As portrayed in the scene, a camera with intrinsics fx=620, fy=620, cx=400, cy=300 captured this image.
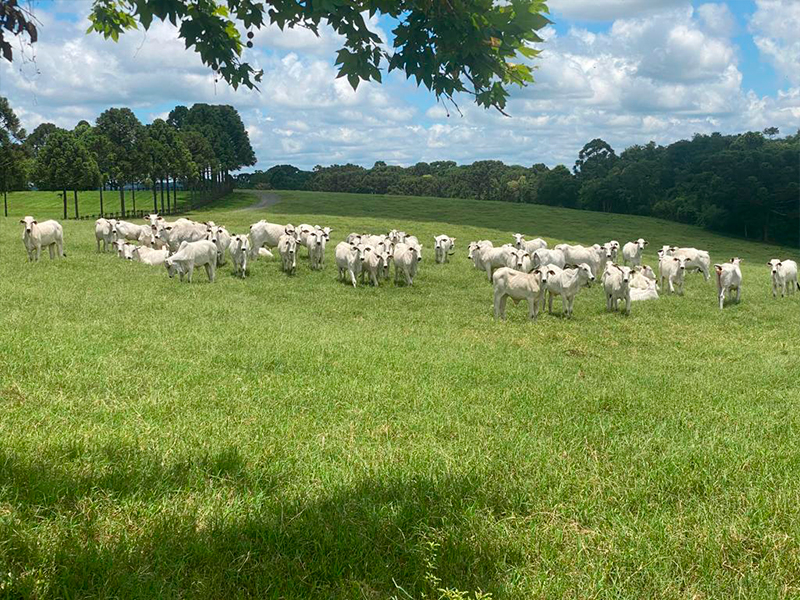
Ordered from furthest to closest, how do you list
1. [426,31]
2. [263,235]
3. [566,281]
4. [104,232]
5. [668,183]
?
[668,183], [263,235], [104,232], [566,281], [426,31]

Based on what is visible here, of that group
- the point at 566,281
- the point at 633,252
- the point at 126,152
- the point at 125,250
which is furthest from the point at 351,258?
the point at 126,152

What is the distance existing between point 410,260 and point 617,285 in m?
7.31

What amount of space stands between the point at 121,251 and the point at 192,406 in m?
19.6

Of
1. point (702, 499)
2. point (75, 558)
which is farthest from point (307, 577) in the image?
point (702, 499)

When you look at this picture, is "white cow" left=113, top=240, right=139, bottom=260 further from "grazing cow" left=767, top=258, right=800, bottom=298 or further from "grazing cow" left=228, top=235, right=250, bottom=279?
"grazing cow" left=767, top=258, right=800, bottom=298

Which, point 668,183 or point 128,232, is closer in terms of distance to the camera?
point 128,232

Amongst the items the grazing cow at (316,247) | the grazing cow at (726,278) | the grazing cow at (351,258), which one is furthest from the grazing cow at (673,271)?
the grazing cow at (316,247)

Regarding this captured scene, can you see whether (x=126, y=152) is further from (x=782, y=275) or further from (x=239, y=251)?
(x=782, y=275)

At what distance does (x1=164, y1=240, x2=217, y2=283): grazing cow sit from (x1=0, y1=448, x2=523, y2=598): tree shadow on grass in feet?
51.2

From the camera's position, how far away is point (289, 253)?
22938 mm

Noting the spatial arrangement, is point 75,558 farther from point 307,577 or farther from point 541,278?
point 541,278

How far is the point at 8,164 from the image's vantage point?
144 feet

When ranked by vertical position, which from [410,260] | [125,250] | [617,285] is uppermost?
[410,260]

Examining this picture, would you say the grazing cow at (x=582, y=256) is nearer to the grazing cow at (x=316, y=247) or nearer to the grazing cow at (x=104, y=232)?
the grazing cow at (x=316, y=247)
